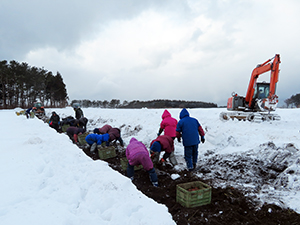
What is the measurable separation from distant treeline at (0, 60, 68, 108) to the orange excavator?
139 ft

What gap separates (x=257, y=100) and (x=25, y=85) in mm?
47050

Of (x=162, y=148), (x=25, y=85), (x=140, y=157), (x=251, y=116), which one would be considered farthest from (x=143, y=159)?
(x=25, y=85)

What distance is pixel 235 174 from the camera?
4965 millimetres

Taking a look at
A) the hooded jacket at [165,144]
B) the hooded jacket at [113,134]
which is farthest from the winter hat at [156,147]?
the hooded jacket at [113,134]

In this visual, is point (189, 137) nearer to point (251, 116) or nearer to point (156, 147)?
point (156, 147)

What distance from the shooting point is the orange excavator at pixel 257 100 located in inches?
436

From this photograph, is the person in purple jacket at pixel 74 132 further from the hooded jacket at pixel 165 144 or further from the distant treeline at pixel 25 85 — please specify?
the distant treeline at pixel 25 85

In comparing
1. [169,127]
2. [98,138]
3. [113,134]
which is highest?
[169,127]

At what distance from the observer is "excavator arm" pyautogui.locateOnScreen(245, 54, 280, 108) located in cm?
1097

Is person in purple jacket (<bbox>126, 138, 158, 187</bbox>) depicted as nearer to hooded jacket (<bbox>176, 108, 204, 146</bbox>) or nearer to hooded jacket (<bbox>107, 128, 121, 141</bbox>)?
hooded jacket (<bbox>176, 108, 204, 146</bbox>)

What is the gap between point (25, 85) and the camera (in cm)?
A: 4347

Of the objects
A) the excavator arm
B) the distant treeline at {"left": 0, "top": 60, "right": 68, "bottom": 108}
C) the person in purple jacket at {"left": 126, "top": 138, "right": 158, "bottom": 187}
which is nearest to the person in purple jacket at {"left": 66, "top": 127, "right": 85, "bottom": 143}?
the person in purple jacket at {"left": 126, "top": 138, "right": 158, "bottom": 187}

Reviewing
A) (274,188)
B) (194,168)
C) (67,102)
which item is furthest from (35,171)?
(67,102)

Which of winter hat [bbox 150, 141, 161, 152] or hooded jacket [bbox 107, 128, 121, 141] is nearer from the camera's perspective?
winter hat [bbox 150, 141, 161, 152]
